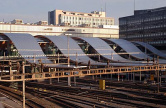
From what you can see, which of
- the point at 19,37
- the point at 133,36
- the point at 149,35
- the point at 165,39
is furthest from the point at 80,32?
the point at 19,37

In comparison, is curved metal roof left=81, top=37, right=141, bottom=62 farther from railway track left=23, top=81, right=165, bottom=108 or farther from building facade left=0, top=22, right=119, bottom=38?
railway track left=23, top=81, right=165, bottom=108

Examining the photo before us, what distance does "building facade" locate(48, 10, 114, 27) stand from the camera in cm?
11629

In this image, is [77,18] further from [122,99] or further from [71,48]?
[122,99]

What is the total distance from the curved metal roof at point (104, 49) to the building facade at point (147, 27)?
16.2 m

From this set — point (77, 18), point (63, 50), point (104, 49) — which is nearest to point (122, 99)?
point (63, 50)

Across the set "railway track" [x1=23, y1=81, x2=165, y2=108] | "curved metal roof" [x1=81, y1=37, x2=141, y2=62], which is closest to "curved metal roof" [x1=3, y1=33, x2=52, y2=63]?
"curved metal roof" [x1=81, y1=37, x2=141, y2=62]

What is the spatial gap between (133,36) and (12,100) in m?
57.2

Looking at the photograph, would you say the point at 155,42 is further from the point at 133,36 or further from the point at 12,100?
the point at 12,100

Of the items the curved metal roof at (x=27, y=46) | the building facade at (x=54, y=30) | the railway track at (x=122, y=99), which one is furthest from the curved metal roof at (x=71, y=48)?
the building facade at (x=54, y=30)

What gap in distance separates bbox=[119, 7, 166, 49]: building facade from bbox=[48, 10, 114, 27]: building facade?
36.2m

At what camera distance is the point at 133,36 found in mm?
78062

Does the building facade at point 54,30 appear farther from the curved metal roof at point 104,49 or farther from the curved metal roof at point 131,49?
the curved metal roof at point 131,49

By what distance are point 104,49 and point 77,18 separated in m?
59.4

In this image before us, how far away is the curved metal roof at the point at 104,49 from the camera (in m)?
57.3
